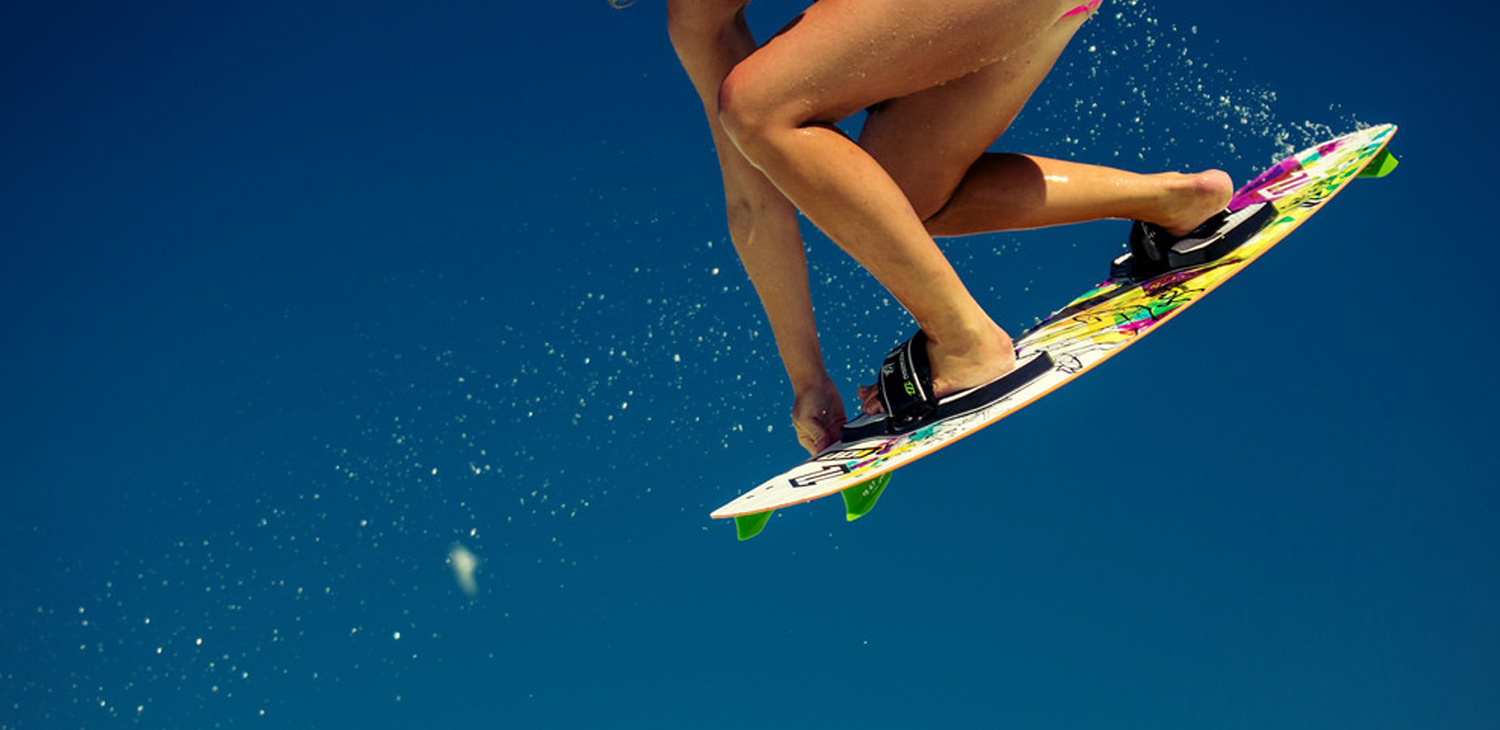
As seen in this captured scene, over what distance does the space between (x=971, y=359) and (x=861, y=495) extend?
0.79 ft

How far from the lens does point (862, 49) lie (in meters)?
1.62

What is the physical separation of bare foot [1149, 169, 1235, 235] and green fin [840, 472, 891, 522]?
25.0 inches

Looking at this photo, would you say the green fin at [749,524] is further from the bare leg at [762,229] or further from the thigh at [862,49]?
the thigh at [862,49]

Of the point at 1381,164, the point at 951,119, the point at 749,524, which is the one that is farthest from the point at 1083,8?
the point at 749,524

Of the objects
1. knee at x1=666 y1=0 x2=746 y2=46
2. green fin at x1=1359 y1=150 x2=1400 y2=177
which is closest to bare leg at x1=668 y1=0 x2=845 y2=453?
knee at x1=666 y1=0 x2=746 y2=46

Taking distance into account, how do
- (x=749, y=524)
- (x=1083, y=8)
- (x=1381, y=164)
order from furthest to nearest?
1. (x=1381, y=164)
2. (x=749, y=524)
3. (x=1083, y=8)

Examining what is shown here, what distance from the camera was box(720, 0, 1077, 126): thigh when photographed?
1616 mm

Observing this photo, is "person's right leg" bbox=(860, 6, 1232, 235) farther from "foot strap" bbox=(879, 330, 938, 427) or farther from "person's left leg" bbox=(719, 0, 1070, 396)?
"foot strap" bbox=(879, 330, 938, 427)

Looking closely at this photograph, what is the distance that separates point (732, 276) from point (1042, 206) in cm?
138

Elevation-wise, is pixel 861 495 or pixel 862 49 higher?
pixel 862 49

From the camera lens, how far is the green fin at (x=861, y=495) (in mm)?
1786

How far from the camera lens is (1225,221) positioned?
6.62ft

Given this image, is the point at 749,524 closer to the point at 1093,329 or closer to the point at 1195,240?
the point at 1093,329

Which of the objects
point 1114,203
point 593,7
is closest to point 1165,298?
point 1114,203
